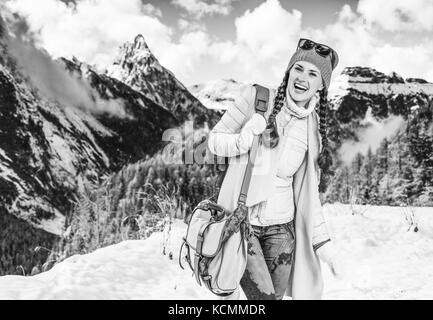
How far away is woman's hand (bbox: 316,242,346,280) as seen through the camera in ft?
15.7

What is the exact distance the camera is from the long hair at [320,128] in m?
2.19

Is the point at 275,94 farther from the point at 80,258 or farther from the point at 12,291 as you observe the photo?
the point at 80,258

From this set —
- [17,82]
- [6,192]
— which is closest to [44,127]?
[17,82]

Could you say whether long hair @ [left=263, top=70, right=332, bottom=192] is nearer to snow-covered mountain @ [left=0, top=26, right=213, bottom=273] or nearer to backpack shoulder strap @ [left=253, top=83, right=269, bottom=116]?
backpack shoulder strap @ [left=253, top=83, right=269, bottom=116]

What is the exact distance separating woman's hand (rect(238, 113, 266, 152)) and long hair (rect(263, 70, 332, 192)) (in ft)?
0.35

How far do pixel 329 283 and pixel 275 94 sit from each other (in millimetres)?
2948

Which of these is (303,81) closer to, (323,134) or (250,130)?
(323,134)

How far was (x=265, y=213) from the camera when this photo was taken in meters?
2.21

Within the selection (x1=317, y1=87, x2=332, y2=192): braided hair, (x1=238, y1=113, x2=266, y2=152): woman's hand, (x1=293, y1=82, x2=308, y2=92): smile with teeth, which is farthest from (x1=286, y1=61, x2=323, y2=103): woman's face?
(x1=238, y1=113, x2=266, y2=152): woman's hand

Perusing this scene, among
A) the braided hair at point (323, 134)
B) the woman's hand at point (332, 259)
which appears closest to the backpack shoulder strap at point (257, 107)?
the braided hair at point (323, 134)

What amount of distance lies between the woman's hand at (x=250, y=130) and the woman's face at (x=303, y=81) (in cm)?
28

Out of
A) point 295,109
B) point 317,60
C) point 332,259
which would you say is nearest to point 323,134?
point 295,109

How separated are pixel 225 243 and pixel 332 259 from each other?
10.8ft

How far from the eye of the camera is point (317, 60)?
90.6 inches
